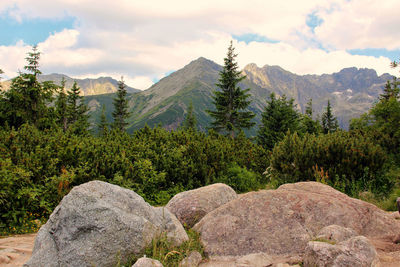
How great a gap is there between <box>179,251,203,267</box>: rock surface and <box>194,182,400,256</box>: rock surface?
374mm

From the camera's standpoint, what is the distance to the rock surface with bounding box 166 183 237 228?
624 cm

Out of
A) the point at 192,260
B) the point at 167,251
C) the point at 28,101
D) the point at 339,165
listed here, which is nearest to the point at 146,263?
the point at 167,251

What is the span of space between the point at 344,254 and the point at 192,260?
7.66ft

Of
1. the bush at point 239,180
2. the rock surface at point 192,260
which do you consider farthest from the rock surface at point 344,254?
the bush at point 239,180

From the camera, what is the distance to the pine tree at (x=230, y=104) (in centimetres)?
2942

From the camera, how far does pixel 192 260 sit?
4.43 meters

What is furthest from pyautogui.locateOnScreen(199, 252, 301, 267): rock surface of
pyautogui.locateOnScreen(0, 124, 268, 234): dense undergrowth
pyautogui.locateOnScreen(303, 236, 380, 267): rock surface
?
pyautogui.locateOnScreen(0, 124, 268, 234): dense undergrowth

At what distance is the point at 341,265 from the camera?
3.56 metres

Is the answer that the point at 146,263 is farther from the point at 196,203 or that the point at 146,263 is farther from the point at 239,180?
the point at 239,180

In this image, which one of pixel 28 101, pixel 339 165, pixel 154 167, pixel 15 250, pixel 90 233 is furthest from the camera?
pixel 28 101

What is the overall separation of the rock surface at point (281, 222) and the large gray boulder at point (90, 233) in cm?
141

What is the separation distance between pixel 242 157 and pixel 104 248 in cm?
1031

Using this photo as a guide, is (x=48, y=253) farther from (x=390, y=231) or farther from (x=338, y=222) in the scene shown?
(x=390, y=231)

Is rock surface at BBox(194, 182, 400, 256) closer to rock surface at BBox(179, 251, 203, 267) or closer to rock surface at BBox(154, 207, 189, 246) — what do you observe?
rock surface at BBox(179, 251, 203, 267)
